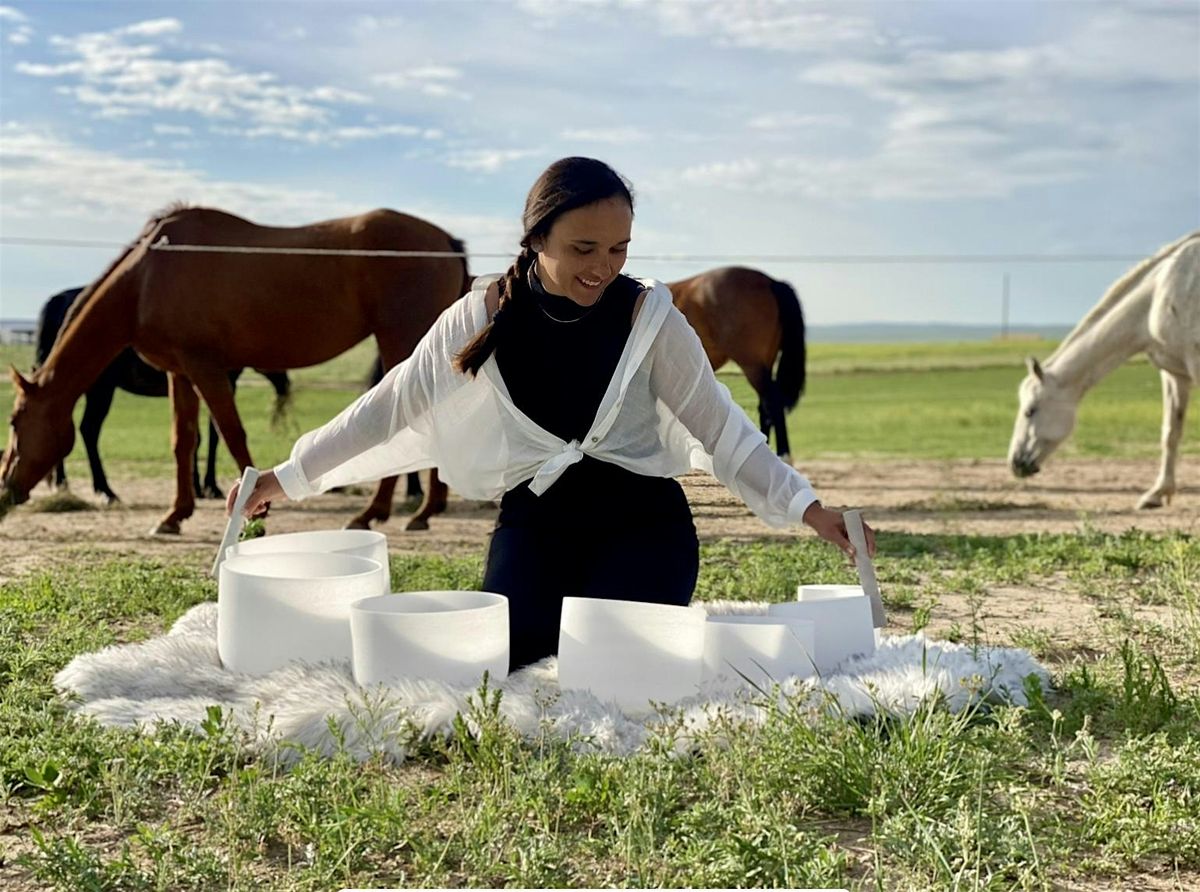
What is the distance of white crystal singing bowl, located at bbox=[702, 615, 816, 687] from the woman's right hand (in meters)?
1.25

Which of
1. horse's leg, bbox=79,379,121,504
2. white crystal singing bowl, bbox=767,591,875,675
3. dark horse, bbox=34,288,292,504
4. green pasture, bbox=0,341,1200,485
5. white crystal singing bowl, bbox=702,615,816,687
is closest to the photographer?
white crystal singing bowl, bbox=702,615,816,687

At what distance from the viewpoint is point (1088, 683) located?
10.3 feet

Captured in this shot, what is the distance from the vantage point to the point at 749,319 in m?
9.78

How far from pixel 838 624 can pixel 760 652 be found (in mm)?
349

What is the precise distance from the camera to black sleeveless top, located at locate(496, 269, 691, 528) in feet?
10.9

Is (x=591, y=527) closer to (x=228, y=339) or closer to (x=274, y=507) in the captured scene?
(x=228, y=339)

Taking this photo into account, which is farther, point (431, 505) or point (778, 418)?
point (778, 418)


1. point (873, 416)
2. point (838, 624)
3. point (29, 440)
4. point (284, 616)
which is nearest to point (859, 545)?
point (838, 624)

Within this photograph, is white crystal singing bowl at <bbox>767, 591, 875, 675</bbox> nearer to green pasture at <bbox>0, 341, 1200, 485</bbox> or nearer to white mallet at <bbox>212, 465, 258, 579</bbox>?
green pasture at <bbox>0, 341, 1200, 485</bbox>

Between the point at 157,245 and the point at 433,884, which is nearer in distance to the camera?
the point at 433,884

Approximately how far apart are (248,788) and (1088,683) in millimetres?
2074

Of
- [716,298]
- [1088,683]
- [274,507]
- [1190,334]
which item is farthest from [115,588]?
[1190,334]

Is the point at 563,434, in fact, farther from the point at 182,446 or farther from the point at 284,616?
the point at 182,446

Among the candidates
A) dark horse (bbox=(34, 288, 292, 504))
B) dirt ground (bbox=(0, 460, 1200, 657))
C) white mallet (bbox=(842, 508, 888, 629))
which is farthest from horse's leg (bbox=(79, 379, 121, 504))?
white mallet (bbox=(842, 508, 888, 629))
